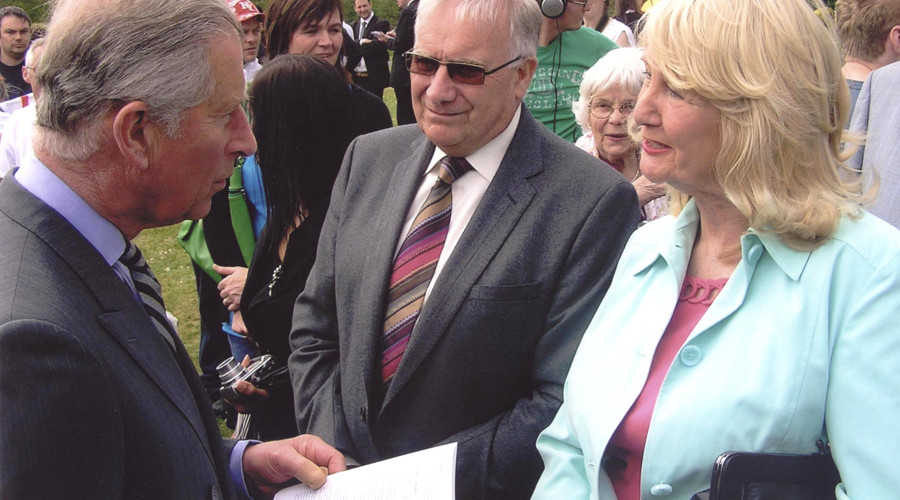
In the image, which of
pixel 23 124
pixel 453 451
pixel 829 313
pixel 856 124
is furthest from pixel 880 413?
pixel 23 124

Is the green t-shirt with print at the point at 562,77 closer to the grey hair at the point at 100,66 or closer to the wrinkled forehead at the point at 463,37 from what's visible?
the wrinkled forehead at the point at 463,37

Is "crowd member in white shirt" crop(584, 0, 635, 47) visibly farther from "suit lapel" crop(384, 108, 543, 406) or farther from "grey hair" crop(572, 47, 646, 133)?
"suit lapel" crop(384, 108, 543, 406)

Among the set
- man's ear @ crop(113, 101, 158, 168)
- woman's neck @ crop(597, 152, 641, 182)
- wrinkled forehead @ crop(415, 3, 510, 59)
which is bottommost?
woman's neck @ crop(597, 152, 641, 182)

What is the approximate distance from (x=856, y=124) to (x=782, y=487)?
2555mm

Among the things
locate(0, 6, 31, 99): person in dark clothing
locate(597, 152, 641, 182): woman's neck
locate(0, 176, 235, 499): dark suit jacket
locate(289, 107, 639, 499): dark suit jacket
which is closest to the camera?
locate(0, 176, 235, 499): dark suit jacket

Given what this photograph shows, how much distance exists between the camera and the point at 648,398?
1.85 m

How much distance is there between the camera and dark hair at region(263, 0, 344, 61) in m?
4.38

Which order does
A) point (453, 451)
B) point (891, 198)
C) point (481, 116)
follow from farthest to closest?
point (891, 198) < point (481, 116) < point (453, 451)

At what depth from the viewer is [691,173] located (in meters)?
1.95

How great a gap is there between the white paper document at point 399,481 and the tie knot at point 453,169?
2.92 ft

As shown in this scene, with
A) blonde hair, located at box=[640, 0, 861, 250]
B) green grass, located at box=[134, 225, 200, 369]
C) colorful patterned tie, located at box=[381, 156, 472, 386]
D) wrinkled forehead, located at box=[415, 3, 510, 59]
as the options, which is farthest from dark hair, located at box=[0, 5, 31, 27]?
blonde hair, located at box=[640, 0, 861, 250]

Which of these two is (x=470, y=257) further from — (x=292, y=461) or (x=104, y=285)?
(x=104, y=285)

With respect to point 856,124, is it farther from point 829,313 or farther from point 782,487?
point 782,487

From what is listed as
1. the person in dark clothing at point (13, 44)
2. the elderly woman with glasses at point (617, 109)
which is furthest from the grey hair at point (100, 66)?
the person in dark clothing at point (13, 44)
